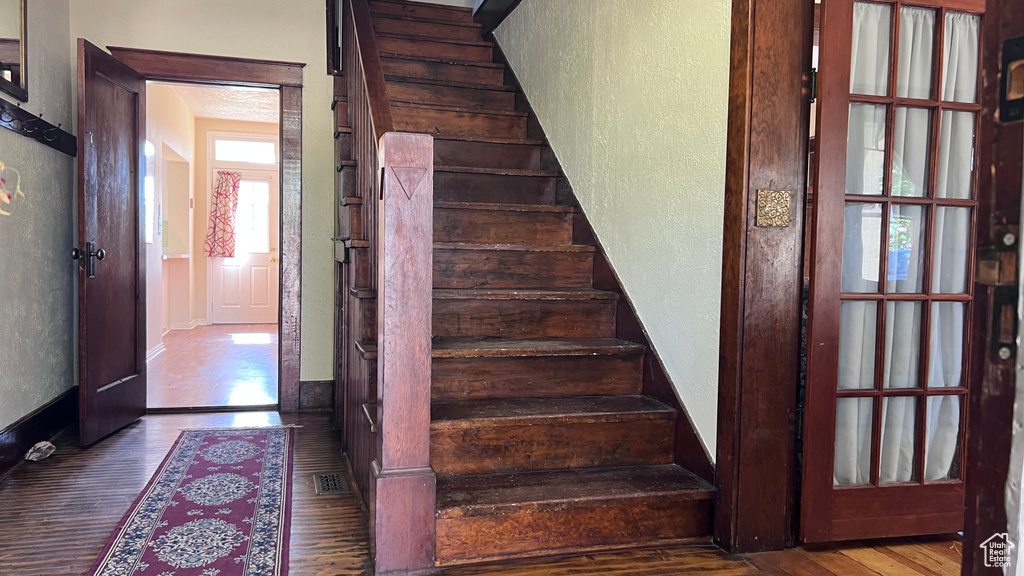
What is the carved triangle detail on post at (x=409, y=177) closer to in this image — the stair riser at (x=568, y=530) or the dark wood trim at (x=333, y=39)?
the stair riser at (x=568, y=530)

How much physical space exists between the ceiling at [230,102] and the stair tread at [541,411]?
4837 mm

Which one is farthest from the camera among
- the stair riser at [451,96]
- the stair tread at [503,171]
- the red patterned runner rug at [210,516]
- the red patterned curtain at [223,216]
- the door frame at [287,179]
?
the red patterned curtain at [223,216]

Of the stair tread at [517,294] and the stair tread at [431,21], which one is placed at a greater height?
the stair tread at [431,21]

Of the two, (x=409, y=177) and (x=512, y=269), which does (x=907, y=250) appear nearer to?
(x=512, y=269)

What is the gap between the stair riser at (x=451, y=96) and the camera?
3621 millimetres

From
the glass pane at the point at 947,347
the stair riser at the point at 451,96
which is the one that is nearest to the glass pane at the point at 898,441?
the glass pane at the point at 947,347

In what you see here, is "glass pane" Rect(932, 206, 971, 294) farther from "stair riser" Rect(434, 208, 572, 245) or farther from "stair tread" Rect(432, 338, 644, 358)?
"stair riser" Rect(434, 208, 572, 245)

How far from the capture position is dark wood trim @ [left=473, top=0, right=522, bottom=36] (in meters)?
3.96

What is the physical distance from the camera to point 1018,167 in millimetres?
810

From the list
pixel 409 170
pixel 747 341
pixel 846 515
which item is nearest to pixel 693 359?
pixel 747 341

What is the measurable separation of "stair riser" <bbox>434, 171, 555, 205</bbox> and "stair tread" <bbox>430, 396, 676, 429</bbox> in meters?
1.16

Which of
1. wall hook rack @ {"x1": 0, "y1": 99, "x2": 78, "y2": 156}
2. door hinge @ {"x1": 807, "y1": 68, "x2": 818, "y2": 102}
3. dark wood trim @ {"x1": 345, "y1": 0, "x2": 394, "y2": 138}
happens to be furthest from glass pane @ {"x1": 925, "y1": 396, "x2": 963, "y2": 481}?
wall hook rack @ {"x1": 0, "y1": 99, "x2": 78, "y2": 156}

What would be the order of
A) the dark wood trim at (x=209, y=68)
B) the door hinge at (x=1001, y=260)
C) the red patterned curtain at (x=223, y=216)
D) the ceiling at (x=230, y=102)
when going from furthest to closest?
the red patterned curtain at (x=223, y=216)
the ceiling at (x=230, y=102)
the dark wood trim at (x=209, y=68)
the door hinge at (x=1001, y=260)

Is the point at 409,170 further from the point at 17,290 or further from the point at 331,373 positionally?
the point at 331,373
